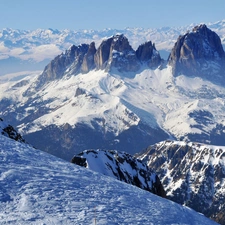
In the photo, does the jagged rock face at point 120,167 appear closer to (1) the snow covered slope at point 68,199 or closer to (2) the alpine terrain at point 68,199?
(2) the alpine terrain at point 68,199

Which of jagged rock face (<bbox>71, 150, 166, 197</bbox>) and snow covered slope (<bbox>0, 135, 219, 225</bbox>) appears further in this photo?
jagged rock face (<bbox>71, 150, 166, 197</bbox>)

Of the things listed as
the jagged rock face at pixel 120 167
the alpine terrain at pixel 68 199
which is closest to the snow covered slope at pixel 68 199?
the alpine terrain at pixel 68 199

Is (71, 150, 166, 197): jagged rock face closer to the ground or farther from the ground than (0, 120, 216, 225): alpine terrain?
closer to the ground

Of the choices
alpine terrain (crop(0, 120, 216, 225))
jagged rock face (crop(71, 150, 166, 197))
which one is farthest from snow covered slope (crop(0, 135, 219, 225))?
jagged rock face (crop(71, 150, 166, 197))

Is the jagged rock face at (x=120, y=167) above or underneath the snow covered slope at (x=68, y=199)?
underneath

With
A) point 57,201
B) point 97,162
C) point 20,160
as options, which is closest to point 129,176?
point 97,162

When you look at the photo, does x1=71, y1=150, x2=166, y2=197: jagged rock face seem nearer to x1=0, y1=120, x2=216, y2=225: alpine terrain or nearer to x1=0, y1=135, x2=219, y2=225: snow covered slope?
x1=0, y1=120, x2=216, y2=225: alpine terrain

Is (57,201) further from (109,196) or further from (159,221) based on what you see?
(159,221)
